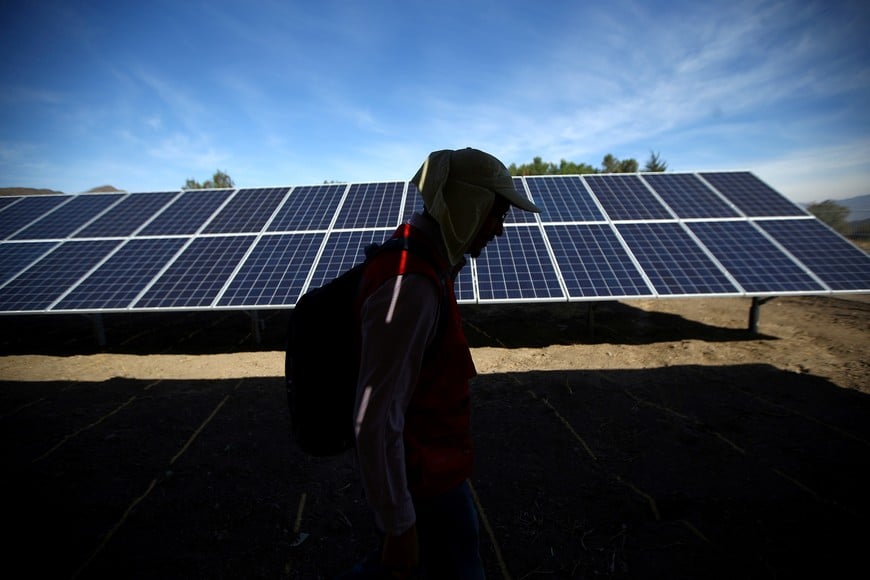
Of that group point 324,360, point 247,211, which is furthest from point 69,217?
point 324,360

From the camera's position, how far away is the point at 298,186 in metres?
12.9

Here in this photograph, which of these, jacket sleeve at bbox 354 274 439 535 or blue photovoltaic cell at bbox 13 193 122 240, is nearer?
jacket sleeve at bbox 354 274 439 535

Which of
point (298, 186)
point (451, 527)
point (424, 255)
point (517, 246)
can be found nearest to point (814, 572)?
point (451, 527)

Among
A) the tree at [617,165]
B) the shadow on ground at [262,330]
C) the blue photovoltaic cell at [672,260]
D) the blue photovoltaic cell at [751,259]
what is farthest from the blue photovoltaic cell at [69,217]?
the tree at [617,165]

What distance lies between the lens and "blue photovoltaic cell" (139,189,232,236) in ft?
35.8

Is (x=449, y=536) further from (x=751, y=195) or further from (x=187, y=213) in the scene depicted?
(x=751, y=195)

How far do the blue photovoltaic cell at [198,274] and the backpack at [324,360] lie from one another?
25.1ft

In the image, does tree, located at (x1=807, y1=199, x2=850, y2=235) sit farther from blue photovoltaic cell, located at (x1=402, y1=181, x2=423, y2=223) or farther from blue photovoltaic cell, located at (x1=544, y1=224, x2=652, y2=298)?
blue photovoltaic cell, located at (x1=402, y1=181, x2=423, y2=223)

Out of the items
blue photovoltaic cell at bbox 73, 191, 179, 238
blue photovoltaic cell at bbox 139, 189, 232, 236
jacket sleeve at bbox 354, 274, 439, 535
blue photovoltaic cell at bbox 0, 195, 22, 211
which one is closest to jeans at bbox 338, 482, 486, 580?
jacket sleeve at bbox 354, 274, 439, 535

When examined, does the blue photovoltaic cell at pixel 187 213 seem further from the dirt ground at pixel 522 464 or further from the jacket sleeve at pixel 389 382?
the jacket sleeve at pixel 389 382

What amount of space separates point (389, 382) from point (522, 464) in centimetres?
399

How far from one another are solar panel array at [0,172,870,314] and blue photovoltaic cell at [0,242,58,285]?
0.15 ft

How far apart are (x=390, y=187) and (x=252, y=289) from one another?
5200 millimetres

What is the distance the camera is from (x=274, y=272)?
361 inches
